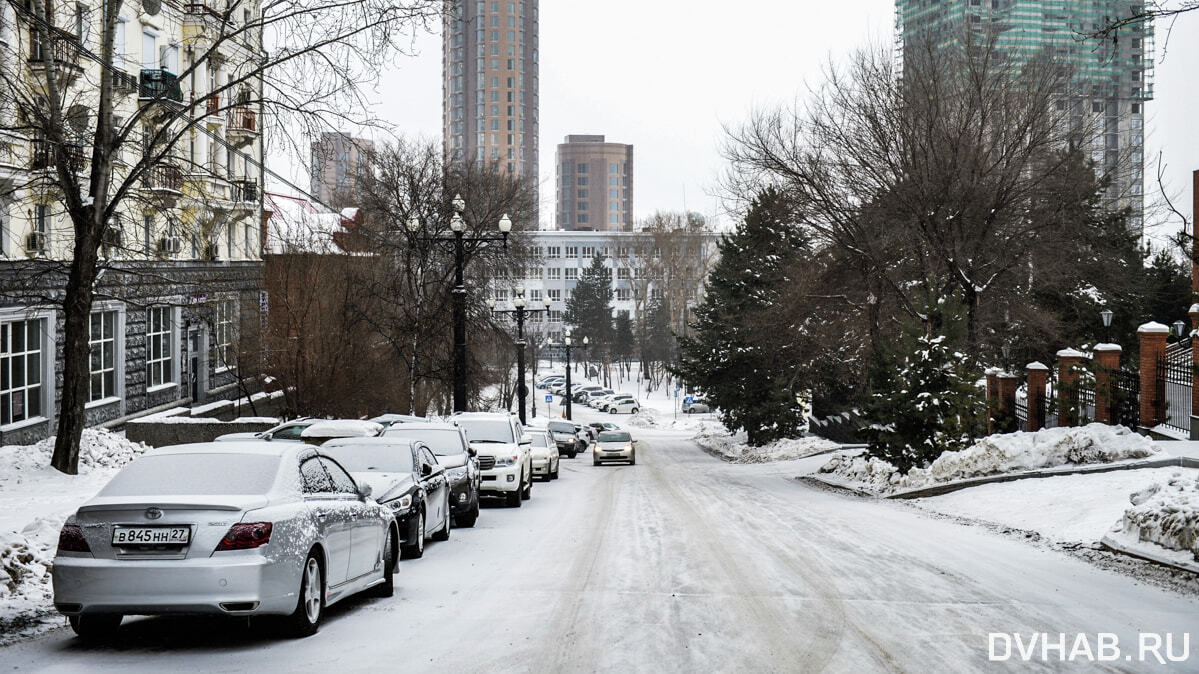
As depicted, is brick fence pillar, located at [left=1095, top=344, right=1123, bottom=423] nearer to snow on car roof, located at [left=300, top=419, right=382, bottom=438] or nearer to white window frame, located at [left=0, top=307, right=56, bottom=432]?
snow on car roof, located at [left=300, top=419, right=382, bottom=438]

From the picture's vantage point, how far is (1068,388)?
80.9 ft

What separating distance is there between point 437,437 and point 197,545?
36.0ft

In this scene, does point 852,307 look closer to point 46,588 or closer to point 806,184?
point 806,184

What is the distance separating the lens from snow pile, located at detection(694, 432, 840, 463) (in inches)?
1841

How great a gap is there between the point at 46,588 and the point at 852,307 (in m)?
29.9

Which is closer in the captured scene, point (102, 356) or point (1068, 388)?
point (1068, 388)

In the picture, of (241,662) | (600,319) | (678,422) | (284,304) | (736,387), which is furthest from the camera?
(600,319)

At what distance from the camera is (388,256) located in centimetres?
5006

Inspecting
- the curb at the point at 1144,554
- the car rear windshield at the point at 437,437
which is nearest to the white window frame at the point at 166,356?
the car rear windshield at the point at 437,437

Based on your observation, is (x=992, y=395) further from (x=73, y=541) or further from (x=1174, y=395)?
(x=73, y=541)

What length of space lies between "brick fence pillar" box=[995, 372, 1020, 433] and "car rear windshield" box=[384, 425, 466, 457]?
1696cm

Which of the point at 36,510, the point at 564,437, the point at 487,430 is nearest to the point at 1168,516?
the point at 487,430

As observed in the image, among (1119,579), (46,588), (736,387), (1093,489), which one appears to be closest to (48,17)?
(46,588)

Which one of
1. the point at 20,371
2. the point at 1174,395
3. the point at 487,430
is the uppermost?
the point at 20,371
